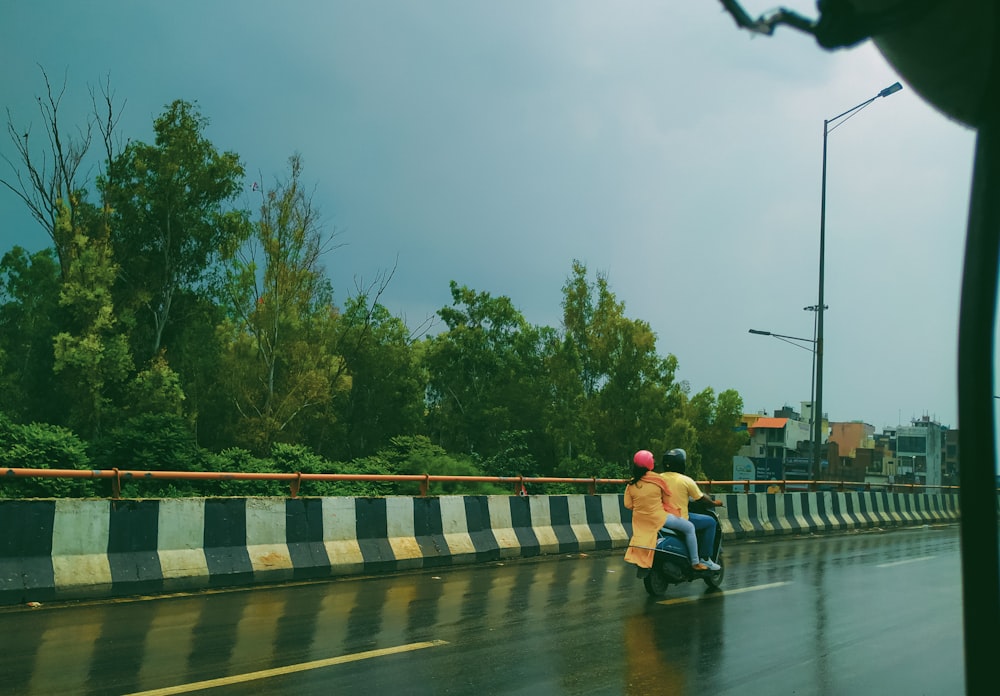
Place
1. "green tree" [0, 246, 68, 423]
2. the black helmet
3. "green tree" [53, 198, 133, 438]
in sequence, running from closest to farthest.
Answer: the black helmet
"green tree" [53, 198, 133, 438]
"green tree" [0, 246, 68, 423]

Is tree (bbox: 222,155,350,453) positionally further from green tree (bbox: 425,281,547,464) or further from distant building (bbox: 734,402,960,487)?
distant building (bbox: 734,402,960,487)

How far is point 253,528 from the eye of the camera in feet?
35.6

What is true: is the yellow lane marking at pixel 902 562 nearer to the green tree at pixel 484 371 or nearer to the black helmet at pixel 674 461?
the black helmet at pixel 674 461

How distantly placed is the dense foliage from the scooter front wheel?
A: 31.1 ft

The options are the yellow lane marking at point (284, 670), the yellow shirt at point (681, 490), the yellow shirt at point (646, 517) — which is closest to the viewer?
the yellow lane marking at point (284, 670)

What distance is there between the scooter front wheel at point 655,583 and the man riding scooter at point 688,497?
60 cm

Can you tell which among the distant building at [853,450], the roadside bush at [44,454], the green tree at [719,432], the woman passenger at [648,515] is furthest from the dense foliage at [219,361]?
the distant building at [853,450]

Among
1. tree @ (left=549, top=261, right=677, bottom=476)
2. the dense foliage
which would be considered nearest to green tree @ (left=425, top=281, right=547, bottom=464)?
the dense foliage

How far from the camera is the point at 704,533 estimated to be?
1095 centimetres

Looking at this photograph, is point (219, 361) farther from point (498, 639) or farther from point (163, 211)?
point (498, 639)

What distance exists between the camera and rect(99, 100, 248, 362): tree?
38250 mm

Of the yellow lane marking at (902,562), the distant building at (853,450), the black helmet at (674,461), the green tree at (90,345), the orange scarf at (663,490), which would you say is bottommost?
the yellow lane marking at (902,562)

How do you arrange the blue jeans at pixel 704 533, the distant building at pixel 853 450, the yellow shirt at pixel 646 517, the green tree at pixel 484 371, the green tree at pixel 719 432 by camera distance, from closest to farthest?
the yellow shirt at pixel 646 517, the blue jeans at pixel 704 533, the green tree at pixel 484 371, the green tree at pixel 719 432, the distant building at pixel 853 450

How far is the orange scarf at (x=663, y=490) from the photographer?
1034 centimetres
